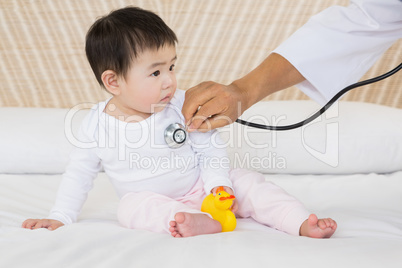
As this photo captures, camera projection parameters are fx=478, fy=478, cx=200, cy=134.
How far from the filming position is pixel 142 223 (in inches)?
41.9

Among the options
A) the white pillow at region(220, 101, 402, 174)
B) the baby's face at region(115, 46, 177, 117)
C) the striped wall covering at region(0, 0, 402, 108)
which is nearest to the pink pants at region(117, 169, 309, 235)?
the baby's face at region(115, 46, 177, 117)

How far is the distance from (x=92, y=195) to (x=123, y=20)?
568mm

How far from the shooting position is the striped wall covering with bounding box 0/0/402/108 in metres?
2.13

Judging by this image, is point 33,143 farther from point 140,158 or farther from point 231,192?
point 231,192

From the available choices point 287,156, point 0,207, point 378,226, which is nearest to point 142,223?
point 0,207

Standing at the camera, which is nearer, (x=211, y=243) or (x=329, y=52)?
(x=211, y=243)

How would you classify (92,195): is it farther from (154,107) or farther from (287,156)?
(287,156)

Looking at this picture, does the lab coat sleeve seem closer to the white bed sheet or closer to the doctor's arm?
the doctor's arm

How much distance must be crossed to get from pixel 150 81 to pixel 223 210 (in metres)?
0.34

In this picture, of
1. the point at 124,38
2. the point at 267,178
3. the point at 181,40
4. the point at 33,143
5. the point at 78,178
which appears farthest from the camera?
the point at 181,40

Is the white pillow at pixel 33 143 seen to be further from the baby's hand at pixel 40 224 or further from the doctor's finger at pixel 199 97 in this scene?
the doctor's finger at pixel 199 97

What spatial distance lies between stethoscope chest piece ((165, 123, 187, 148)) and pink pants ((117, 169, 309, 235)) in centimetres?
13

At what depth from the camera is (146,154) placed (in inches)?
46.3

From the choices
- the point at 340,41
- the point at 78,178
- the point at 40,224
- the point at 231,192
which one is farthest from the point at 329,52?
the point at 40,224
